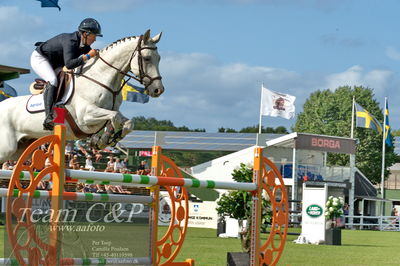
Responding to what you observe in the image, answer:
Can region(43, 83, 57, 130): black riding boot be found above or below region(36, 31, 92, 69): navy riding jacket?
below

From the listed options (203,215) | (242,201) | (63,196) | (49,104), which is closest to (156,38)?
(49,104)

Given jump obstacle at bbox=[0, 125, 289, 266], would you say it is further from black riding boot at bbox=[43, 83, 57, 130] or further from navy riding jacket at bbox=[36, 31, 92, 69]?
navy riding jacket at bbox=[36, 31, 92, 69]

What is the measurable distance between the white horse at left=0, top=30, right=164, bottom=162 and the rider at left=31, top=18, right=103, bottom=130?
0.16 m

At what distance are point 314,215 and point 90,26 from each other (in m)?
10.3

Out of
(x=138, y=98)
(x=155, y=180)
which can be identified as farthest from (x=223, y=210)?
(x=138, y=98)

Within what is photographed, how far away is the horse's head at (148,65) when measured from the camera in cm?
696

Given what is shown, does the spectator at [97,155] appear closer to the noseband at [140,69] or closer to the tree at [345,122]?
the noseband at [140,69]

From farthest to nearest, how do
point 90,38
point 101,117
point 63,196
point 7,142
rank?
point 7,142, point 90,38, point 101,117, point 63,196

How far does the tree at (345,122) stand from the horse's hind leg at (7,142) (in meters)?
44.4

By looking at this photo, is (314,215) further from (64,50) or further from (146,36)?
(64,50)

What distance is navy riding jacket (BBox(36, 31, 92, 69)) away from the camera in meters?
7.05

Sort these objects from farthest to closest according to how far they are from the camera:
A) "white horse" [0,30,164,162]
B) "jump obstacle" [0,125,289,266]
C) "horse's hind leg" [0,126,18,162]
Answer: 1. "horse's hind leg" [0,126,18,162]
2. "white horse" [0,30,164,162]
3. "jump obstacle" [0,125,289,266]

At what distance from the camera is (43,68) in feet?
24.1

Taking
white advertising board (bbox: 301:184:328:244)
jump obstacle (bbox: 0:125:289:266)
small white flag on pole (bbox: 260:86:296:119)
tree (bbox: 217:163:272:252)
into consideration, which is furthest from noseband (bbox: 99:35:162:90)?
small white flag on pole (bbox: 260:86:296:119)
